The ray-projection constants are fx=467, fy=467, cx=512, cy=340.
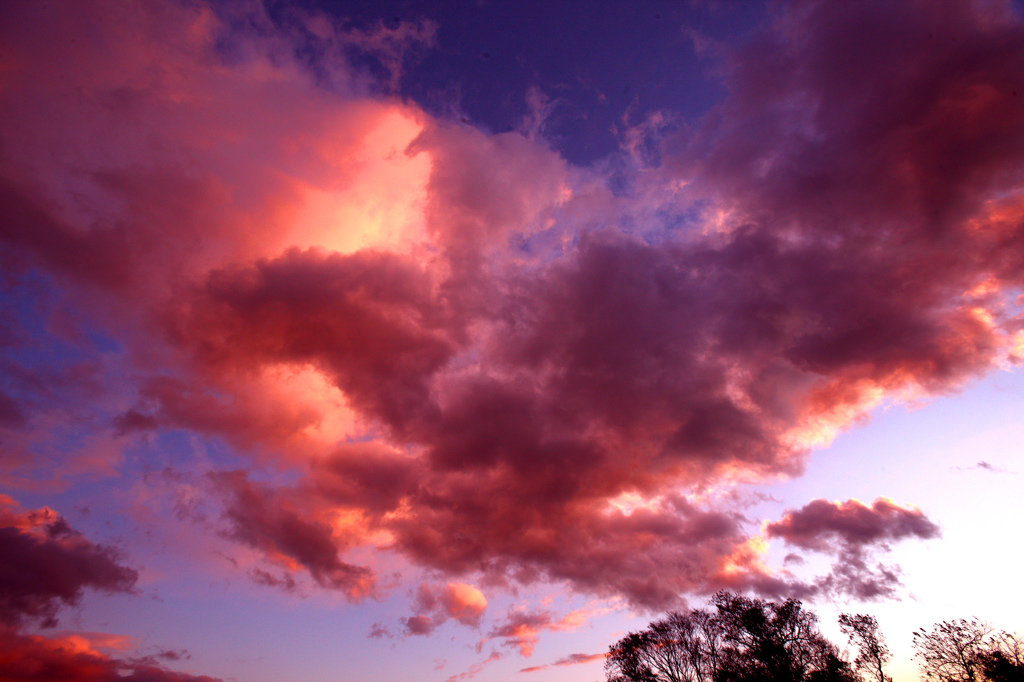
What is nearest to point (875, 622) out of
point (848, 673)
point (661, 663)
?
point (848, 673)

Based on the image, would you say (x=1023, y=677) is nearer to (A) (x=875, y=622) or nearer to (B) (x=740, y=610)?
(A) (x=875, y=622)

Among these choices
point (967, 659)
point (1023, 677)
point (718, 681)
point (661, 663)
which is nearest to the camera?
point (1023, 677)

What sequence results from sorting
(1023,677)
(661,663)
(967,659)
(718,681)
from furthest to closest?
(661,663), (718,681), (967,659), (1023,677)

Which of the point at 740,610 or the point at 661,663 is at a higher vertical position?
the point at 740,610

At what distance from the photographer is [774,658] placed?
5309 cm

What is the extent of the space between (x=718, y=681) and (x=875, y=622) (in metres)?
20.3

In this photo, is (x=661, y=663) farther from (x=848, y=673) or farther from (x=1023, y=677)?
(x=1023, y=677)

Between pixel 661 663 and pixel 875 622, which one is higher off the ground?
pixel 875 622

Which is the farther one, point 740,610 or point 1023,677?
point 740,610

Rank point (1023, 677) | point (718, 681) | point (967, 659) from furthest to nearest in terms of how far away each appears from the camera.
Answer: point (718, 681)
point (967, 659)
point (1023, 677)

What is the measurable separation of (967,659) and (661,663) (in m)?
33.1

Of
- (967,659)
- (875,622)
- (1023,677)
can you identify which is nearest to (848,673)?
(875,622)

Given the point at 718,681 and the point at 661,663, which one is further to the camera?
the point at 661,663

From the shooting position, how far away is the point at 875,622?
56.3 m
